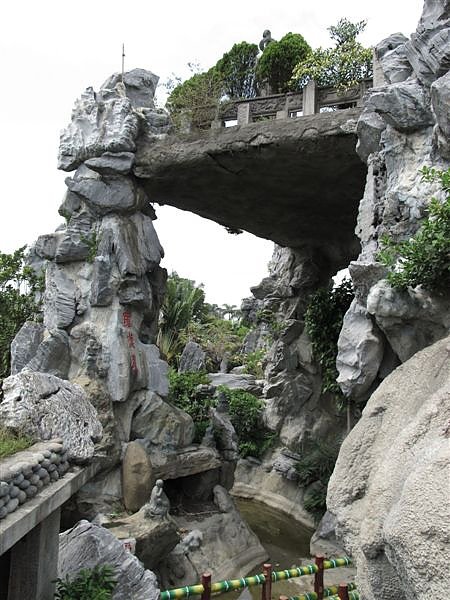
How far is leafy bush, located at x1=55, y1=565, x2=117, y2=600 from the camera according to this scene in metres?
4.73

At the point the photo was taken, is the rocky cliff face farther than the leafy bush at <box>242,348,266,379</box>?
No

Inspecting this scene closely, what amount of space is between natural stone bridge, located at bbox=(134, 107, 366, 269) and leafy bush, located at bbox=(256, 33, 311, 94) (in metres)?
2.39

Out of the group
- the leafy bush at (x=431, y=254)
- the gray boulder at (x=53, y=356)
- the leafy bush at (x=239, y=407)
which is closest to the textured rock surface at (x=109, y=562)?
the leafy bush at (x=431, y=254)

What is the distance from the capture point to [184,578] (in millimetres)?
8156

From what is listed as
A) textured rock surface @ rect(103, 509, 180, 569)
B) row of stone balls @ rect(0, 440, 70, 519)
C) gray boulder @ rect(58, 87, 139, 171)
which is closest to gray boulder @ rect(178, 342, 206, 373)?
gray boulder @ rect(58, 87, 139, 171)

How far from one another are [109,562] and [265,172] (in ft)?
24.2

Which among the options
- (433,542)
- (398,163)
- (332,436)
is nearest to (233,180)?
(398,163)

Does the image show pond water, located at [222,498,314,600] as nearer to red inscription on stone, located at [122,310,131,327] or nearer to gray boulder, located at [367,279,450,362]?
gray boulder, located at [367,279,450,362]

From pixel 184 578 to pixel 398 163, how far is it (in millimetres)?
6739

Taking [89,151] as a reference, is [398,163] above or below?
below

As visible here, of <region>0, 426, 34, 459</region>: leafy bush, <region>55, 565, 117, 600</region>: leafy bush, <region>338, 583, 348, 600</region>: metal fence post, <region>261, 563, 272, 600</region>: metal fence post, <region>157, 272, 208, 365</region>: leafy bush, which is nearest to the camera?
<region>0, 426, 34, 459</region>: leafy bush

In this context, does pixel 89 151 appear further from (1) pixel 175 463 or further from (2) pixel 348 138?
(1) pixel 175 463

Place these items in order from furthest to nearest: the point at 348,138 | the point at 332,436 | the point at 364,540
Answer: the point at 332,436
the point at 348,138
the point at 364,540

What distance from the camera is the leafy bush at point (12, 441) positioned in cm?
391
